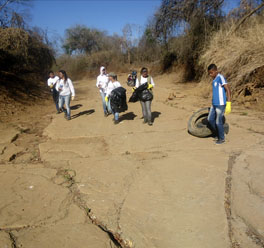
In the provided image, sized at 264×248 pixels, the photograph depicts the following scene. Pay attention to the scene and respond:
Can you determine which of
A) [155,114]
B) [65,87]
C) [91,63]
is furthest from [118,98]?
[91,63]

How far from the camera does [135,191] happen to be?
3.26 meters

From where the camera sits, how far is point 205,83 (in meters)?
11.8

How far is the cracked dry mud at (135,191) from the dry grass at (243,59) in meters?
3.57

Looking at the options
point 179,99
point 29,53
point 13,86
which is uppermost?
point 29,53

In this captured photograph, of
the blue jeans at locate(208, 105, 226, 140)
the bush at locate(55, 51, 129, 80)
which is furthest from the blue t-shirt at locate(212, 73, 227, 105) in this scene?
the bush at locate(55, 51, 129, 80)

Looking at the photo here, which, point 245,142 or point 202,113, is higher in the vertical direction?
point 202,113

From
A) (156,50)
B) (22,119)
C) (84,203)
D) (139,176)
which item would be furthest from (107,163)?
(156,50)

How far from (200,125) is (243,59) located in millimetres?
5411

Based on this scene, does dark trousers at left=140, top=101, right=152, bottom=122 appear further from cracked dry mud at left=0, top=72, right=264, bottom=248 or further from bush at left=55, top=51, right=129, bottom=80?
bush at left=55, top=51, right=129, bottom=80

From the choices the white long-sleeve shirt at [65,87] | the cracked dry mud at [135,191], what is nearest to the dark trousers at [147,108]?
the cracked dry mud at [135,191]

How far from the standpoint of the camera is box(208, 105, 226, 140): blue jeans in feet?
15.1

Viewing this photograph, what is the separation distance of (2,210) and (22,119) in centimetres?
641

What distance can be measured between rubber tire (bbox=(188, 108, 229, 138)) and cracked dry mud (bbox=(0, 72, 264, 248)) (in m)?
0.19

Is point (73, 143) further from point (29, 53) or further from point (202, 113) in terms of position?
point (29, 53)
